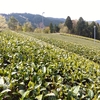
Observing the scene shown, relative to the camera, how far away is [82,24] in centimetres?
7162

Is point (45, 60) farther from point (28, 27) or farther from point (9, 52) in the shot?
point (28, 27)

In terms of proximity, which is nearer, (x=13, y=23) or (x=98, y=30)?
(x=98, y=30)

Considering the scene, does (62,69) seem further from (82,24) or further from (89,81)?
(82,24)

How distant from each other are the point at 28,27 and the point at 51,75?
250ft

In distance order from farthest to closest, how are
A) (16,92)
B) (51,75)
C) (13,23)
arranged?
(13,23), (51,75), (16,92)

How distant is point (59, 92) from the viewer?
2977 millimetres

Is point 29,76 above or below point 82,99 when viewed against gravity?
above

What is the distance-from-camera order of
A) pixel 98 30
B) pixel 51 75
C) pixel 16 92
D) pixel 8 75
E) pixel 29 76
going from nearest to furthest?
pixel 16 92, pixel 8 75, pixel 29 76, pixel 51 75, pixel 98 30

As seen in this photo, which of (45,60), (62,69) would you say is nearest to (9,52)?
(45,60)

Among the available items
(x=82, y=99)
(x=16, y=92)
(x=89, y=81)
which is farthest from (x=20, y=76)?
(x=89, y=81)

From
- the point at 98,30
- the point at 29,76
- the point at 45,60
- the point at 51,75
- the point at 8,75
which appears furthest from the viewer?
the point at 98,30

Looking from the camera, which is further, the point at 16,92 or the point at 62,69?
the point at 62,69

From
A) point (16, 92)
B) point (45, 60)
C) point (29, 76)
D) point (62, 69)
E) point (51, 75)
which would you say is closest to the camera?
point (16, 92)

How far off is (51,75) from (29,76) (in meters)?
0.48
